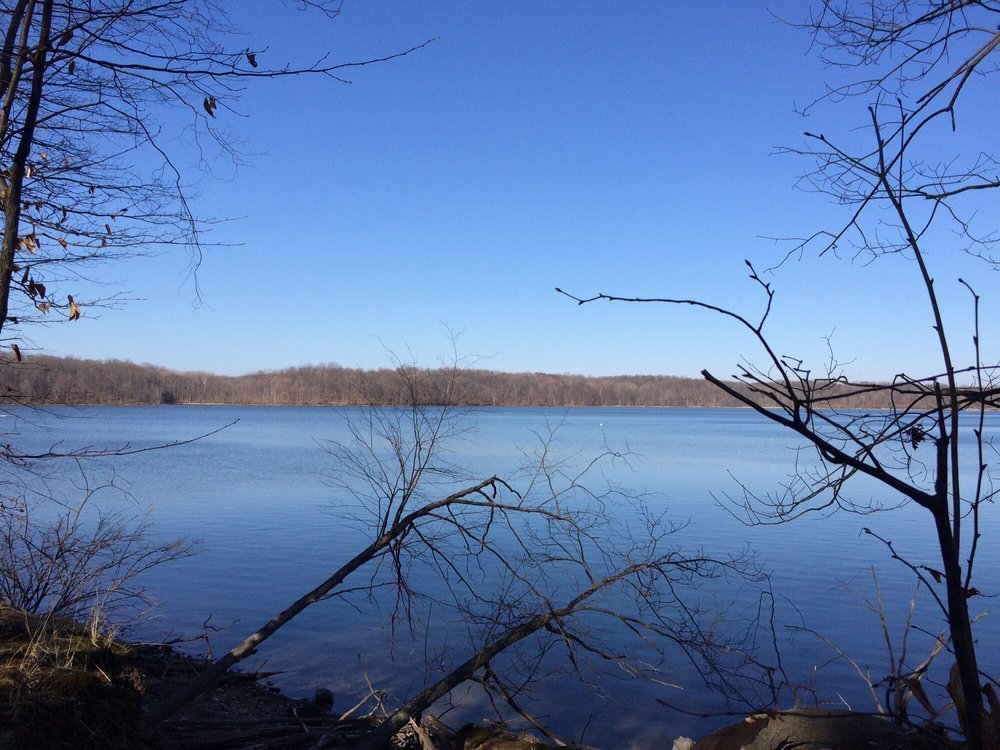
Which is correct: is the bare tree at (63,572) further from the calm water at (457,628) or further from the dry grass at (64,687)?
the calm water at (457,628)

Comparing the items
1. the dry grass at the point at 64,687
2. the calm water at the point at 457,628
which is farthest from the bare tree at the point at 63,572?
the calm water at the point at 457,628

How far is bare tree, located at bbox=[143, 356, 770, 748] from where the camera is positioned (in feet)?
21.5

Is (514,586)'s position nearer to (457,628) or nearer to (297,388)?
(457,628)

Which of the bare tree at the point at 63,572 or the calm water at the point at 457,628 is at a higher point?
the bare tree at the point at 63,572

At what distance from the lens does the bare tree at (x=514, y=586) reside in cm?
655

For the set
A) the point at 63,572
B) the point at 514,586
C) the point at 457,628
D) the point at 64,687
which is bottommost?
the point at 457,628

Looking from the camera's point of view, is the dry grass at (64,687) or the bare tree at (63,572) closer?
the dry grass at (64,687)

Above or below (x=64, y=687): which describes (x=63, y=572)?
below

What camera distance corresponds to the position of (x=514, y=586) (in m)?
12.2

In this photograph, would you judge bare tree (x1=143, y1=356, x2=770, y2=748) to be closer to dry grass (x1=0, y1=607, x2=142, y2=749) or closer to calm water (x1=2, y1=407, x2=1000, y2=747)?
calm water (x1=2, y1=407, x2=1000, y2=747)

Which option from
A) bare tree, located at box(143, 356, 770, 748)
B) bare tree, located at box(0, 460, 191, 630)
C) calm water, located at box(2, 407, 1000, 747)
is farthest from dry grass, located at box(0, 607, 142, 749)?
calm water, located at box(2, 407, 1000, 747)

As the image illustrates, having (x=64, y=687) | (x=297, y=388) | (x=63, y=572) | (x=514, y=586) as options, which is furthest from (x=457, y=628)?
(x=297, y=388)

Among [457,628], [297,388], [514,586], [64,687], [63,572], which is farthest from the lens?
[297,388]

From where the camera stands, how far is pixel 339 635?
11.5 m
